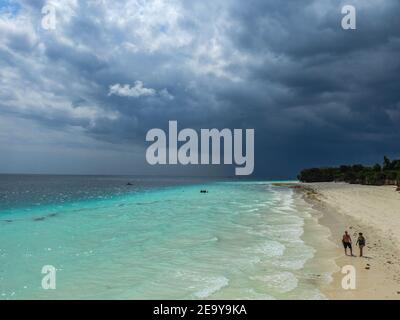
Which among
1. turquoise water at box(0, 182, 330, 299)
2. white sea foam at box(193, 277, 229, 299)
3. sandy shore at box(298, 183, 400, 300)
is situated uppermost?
Answer: sandy shore at box(298, 183, 400, 300)

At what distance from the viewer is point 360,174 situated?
129m

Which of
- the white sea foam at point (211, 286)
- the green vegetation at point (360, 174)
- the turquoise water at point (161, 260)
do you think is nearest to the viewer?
the white sea foam at point (211, 286)

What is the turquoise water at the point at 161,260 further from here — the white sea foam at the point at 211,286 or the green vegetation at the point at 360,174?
the green vegetation at the point at 360,174

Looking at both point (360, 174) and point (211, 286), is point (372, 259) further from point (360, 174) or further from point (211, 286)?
point (360, 174)

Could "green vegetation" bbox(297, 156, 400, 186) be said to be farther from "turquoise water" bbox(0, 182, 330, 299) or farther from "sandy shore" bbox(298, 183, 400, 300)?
"turquoise water" bbox(0, 182, 330, 299)

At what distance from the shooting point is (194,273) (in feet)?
60.7

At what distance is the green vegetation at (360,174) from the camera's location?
104 metres

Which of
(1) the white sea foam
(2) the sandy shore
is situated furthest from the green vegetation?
(1) the white sea foam

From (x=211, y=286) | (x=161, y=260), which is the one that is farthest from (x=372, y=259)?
(x=161, y=260)

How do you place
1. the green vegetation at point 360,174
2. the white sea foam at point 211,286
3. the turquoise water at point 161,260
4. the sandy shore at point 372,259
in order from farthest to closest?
the green vegetation at point 360,174
the turquoise water at point 161,260
the white sea foam at point 211,286
the sandy shore at point 372,259

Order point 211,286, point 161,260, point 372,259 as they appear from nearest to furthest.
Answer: point 211,286 → point 372,259 → point 161,260

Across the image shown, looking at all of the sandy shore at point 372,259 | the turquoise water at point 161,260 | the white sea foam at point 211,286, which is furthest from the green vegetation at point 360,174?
the white sea foam at point 211,286

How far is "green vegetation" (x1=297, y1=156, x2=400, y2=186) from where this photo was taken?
343 ft

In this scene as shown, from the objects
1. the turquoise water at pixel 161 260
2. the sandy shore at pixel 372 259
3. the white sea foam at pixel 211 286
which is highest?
the sandy shore at pixel 372 259
